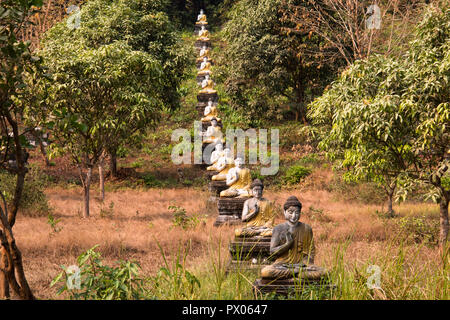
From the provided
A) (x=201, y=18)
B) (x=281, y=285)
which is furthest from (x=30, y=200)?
(x=201, y=18)

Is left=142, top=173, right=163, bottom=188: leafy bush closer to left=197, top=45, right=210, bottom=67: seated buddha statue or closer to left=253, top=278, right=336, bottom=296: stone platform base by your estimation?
left=253, top=278, right=336, bottom=296: stone platform base

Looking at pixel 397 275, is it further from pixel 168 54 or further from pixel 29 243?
pixel 168 54

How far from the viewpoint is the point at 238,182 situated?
13.9m

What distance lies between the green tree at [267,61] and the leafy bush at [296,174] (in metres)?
4.33

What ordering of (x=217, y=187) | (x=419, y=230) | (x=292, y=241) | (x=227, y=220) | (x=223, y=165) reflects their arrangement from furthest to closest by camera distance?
(x=217, y=187), (x=223, y=165), (x=227, y=220), (x=419, y=230), (x=292, y=241)

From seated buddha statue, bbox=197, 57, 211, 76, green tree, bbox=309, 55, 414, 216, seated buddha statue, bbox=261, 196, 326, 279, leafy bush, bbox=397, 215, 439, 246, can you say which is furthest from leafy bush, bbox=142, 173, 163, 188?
seated buddha statue, bbox=261, 196, 326, 279

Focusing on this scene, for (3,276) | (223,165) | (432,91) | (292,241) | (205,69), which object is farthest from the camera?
(205,69)

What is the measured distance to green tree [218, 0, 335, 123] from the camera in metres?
21.7

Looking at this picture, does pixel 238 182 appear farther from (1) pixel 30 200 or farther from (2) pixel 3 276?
(2) pixel 3 276

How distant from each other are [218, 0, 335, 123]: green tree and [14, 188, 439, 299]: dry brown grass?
23.1 ft

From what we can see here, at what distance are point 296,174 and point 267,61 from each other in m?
5.68

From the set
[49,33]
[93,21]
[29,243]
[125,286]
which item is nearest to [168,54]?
[93,21]

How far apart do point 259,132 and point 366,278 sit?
766 inches

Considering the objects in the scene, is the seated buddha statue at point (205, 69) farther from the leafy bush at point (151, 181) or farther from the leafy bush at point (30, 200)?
the leafy bush at point (30, 200)
